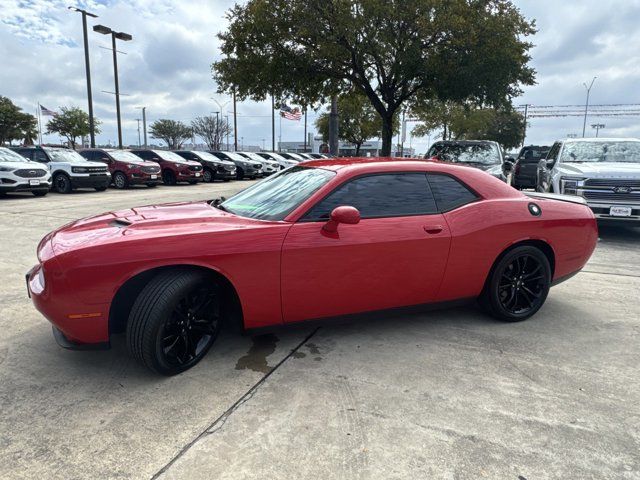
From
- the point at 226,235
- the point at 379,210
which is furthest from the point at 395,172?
the point at 226,235

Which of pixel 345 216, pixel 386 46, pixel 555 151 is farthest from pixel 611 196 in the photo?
pixel 386 46

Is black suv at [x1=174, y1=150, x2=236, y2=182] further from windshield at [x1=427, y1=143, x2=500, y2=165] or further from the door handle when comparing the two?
the door handle

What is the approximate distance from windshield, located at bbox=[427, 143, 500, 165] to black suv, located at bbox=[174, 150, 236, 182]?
12.9 m

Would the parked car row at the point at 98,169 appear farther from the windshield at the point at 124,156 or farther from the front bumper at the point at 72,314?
the front bumper at the point at 72,314

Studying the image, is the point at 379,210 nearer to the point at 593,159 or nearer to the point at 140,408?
the point at 140,408

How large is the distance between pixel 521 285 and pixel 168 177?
17.6 meters

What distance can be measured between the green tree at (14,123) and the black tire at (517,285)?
6161 cm

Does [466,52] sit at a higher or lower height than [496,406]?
higher

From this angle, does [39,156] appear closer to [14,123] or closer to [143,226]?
[143,226]

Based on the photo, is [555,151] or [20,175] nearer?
[555,151]

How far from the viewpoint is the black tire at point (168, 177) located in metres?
18.8

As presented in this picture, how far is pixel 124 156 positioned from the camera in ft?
57.6

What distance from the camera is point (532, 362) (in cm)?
312

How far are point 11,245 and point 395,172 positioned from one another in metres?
5.96
